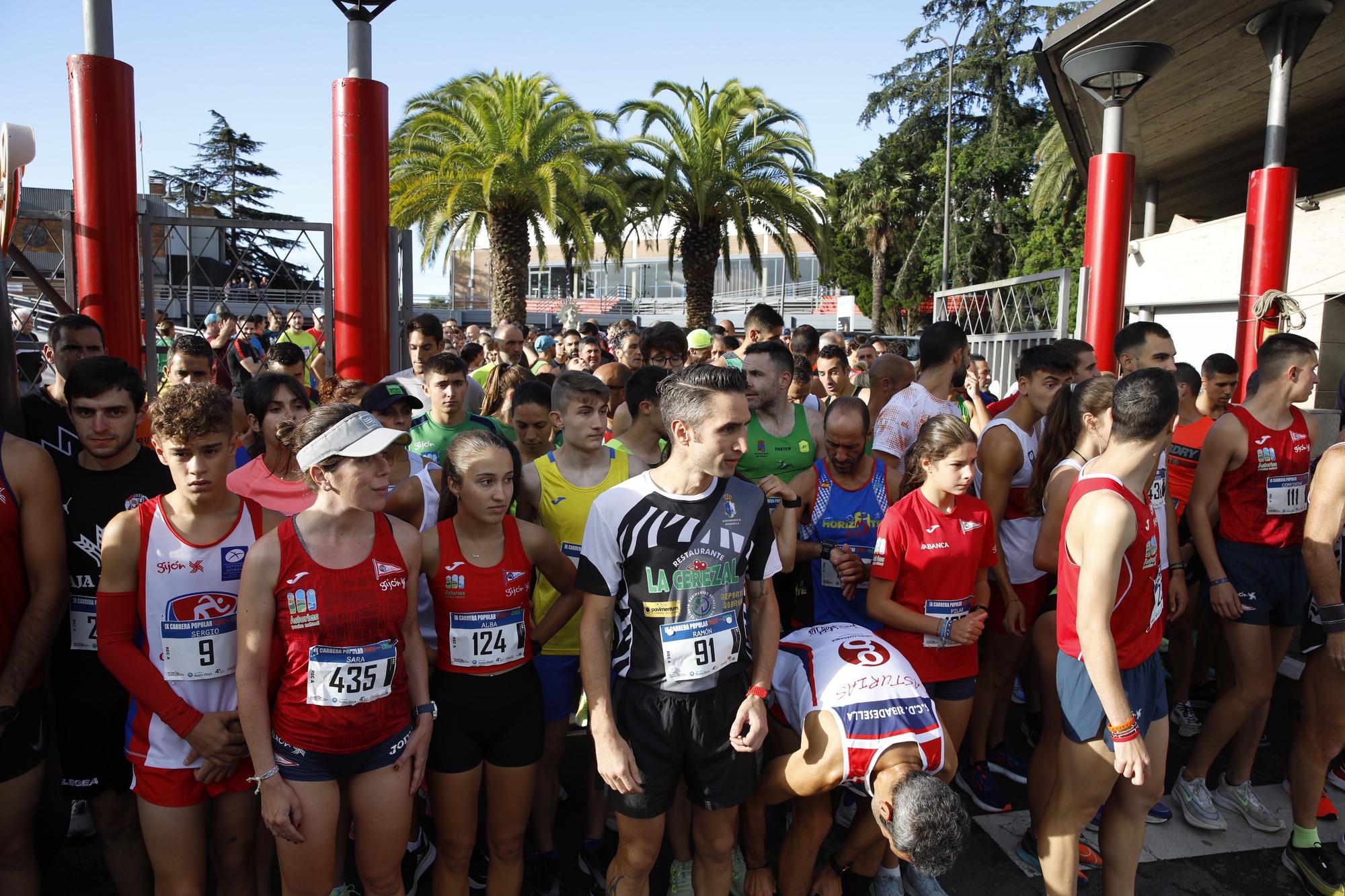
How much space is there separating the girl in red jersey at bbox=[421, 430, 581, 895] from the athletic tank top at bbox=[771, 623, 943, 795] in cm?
96

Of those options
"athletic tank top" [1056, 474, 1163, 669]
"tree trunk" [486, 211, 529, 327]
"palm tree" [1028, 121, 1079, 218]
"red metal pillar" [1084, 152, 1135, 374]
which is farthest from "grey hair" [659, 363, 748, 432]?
"palm tree" [1028, 121, 1079, 218]

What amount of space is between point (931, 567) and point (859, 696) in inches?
32.3

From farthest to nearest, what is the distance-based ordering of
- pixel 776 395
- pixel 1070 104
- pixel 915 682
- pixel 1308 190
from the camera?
1. pixel 1308 190
2. pixel 1070 104
3. pixel 776 395
4. pixel 915 682

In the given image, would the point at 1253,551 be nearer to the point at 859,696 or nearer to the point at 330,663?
the point at 859,696

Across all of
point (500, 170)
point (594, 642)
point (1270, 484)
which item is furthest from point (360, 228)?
point (500, 170)

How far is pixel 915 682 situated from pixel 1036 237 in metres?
32.4

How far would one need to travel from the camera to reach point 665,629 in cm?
286

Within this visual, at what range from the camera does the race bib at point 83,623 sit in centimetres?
306

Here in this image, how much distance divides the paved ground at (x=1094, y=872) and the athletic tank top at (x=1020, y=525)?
43.0 inches

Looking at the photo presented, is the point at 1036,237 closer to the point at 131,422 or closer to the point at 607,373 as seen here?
the point at 607,373

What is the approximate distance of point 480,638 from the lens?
10.1 feet

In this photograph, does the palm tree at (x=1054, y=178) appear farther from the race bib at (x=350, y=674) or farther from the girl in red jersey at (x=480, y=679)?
the race bib at (x=350, y=674)

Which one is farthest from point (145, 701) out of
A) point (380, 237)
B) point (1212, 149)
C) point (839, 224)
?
point (839, 224)

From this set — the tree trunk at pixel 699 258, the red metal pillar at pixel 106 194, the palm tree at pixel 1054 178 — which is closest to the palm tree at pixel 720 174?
the tree trunk at pixel 699 258
